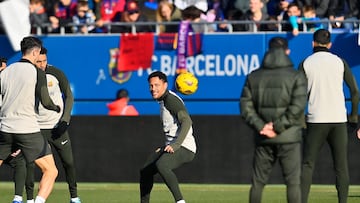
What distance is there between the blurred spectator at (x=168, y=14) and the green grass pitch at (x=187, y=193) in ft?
10.5

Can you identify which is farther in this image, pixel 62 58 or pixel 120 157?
pixel 62 58

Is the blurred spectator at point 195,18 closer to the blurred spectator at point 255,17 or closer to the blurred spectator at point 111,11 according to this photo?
the blurred spectator at point 255,17

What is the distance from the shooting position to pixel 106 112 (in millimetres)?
22750

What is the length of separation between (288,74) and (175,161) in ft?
8.39

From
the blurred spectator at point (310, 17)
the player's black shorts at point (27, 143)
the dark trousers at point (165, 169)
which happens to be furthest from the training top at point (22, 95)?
the blurred spectator at point (310, 17)

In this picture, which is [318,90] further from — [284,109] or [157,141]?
[157,141]

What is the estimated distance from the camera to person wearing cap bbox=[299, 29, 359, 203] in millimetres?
13188

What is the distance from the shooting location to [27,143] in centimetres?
1367

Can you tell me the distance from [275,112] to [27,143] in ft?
10.7

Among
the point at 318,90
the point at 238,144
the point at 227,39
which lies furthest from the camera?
the point at 227,39

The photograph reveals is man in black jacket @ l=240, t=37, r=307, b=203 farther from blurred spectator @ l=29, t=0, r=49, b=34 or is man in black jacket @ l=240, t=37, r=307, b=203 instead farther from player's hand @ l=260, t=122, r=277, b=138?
blurred spectator @ l=29, t=0, r=49, b=34

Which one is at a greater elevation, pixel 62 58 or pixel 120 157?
pixel 62 58

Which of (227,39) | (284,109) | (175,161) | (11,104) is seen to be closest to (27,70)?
(11,104)

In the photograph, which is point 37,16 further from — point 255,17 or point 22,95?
point 22,95
